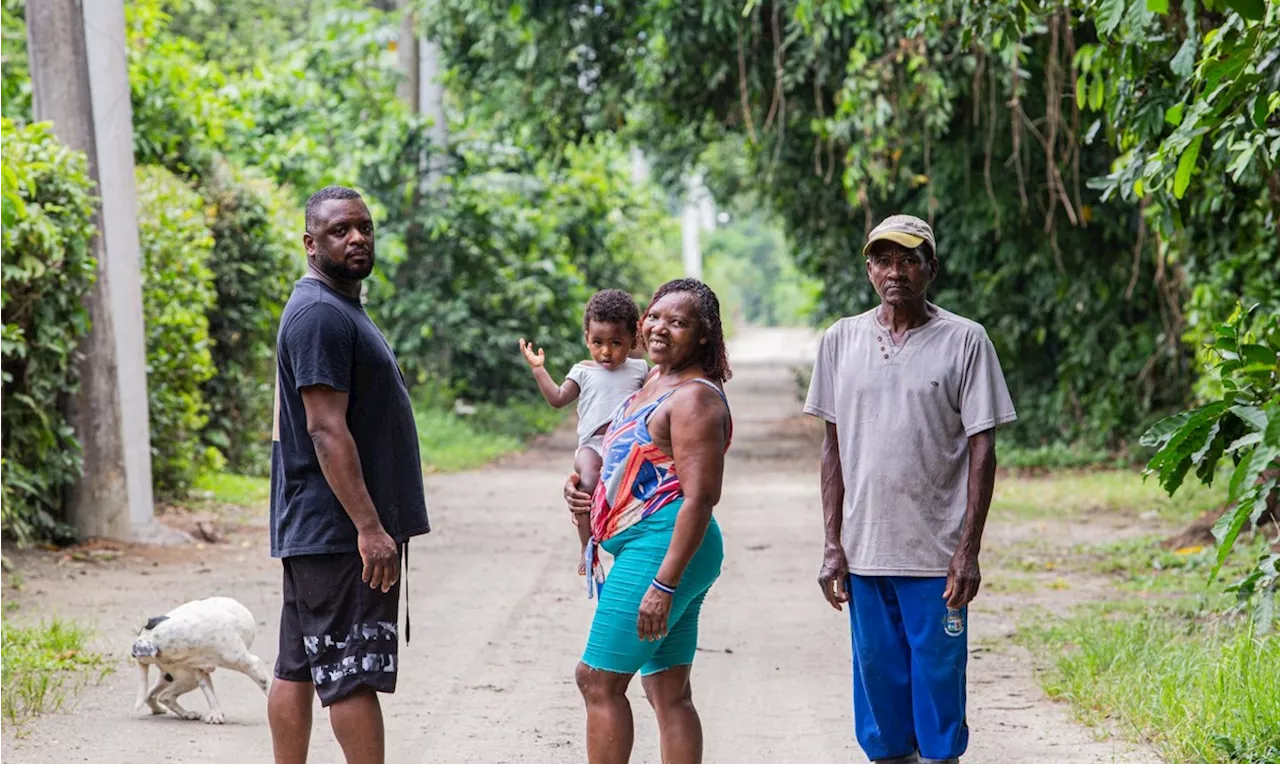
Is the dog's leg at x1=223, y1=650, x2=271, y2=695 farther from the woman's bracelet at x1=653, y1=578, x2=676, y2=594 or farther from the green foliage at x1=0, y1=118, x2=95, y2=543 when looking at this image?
the green foliage at x1=0, y1=118, x2=95, y2=543

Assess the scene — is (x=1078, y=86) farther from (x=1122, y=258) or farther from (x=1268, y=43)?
(x=1122, y=258)

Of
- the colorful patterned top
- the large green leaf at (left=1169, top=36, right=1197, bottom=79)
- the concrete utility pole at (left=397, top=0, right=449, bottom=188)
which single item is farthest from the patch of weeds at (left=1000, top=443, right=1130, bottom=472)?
the colorful patterned top

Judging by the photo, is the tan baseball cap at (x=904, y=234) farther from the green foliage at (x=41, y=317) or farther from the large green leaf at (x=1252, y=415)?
the green foliage at (x=41, y=317)

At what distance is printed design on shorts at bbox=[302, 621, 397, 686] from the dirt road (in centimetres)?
134

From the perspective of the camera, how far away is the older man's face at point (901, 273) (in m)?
4.72

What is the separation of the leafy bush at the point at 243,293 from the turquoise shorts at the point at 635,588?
10.1m

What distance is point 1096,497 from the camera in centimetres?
1405

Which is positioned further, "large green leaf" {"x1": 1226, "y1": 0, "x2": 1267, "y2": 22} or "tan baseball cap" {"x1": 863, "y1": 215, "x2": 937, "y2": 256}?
"tan baseball cap" {"x1": 863, "y1": 215, "x2": 937, "y2": 256}

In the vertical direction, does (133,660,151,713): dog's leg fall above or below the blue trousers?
below

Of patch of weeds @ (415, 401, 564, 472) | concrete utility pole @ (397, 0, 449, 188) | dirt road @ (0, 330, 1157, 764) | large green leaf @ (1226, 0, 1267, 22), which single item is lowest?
patch of weeds @ (415, 401, 564, 472)

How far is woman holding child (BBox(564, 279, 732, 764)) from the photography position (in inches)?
174

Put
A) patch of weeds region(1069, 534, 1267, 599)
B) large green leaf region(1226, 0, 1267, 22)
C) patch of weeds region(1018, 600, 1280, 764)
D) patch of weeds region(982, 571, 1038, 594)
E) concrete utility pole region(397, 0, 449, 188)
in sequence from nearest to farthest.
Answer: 1. large green leaf region(1226, 0, 1267, 22)
2. patch of weeds region(1018, 600, 1280, 764)
3. patch of weeds region(1069, 534, 1267, 599)
4. patch of weeds region(982, 571, 1038, 594)
5. concrete utility pole region(397, 0, 449, 188)

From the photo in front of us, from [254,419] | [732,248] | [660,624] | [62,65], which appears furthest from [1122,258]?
[732,248]

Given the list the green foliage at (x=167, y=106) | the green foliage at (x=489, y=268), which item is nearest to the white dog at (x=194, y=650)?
the green foliage at (x=167, y=106)
